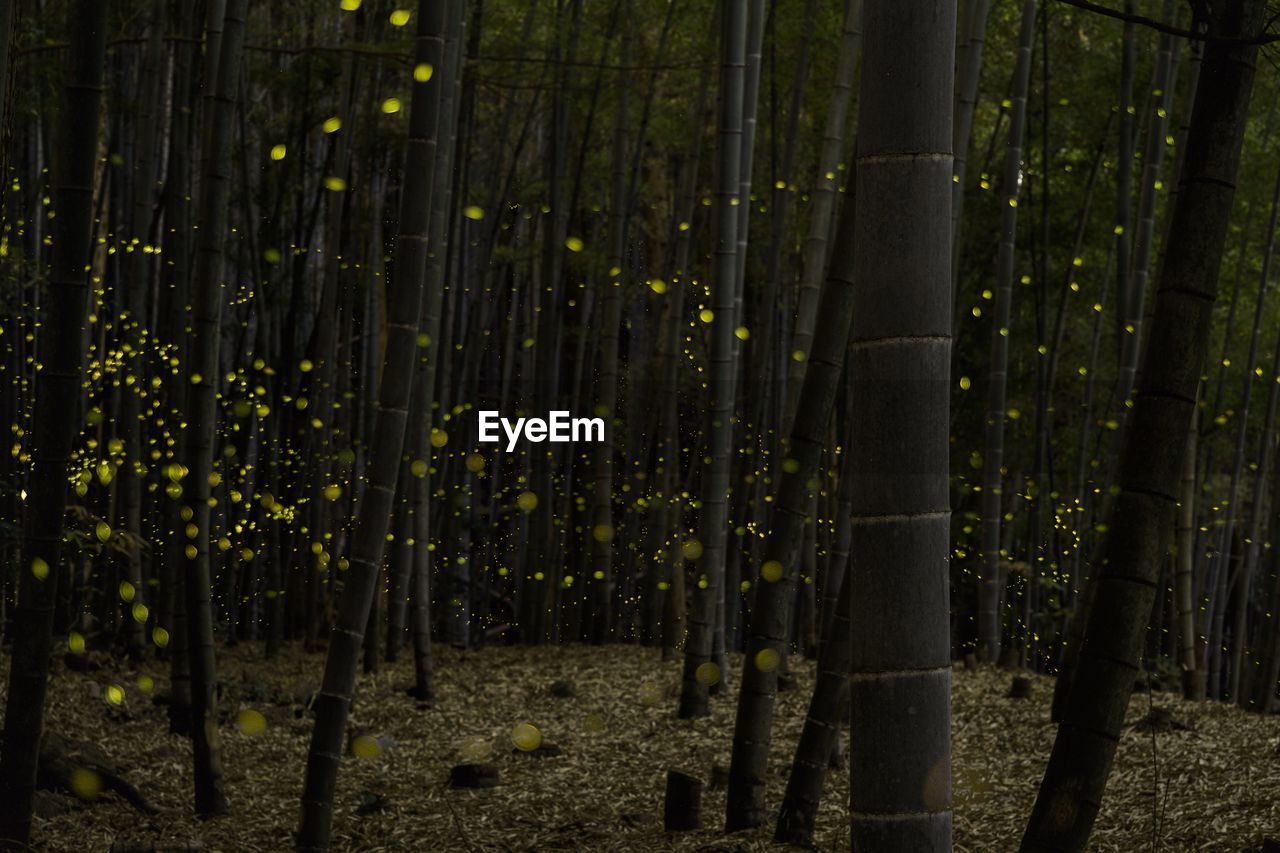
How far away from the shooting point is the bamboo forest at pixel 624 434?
201 cm

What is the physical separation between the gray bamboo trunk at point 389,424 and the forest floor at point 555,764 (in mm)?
343

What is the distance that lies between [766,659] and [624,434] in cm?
491

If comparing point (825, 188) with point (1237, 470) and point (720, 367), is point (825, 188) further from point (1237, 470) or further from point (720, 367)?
point (1237, 470)

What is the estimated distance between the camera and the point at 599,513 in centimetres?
682

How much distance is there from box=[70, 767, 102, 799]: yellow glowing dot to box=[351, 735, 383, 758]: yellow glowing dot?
101cm

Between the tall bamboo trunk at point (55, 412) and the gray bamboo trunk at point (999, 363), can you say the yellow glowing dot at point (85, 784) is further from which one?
the gray bamboo trunk at point (999, 363)

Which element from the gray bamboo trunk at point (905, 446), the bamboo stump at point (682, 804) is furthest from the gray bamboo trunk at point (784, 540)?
the gray bamboo trunk at point (905, 446)

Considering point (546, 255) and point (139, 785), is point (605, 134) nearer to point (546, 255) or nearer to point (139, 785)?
point (546, 255)

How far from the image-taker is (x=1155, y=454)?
201 cm

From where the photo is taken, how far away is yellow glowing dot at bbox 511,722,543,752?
4.71 m

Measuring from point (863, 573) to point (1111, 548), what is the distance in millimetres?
756

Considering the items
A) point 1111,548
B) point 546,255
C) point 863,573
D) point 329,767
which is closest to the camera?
point 863,573

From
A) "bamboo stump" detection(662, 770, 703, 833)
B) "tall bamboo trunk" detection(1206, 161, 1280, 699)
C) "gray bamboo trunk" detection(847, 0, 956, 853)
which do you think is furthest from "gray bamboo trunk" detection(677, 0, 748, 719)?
"gray bamboo trunk" detection(847, 0, 956, 853)

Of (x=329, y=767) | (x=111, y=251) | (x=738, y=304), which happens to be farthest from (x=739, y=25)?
(x=111, y=251)
